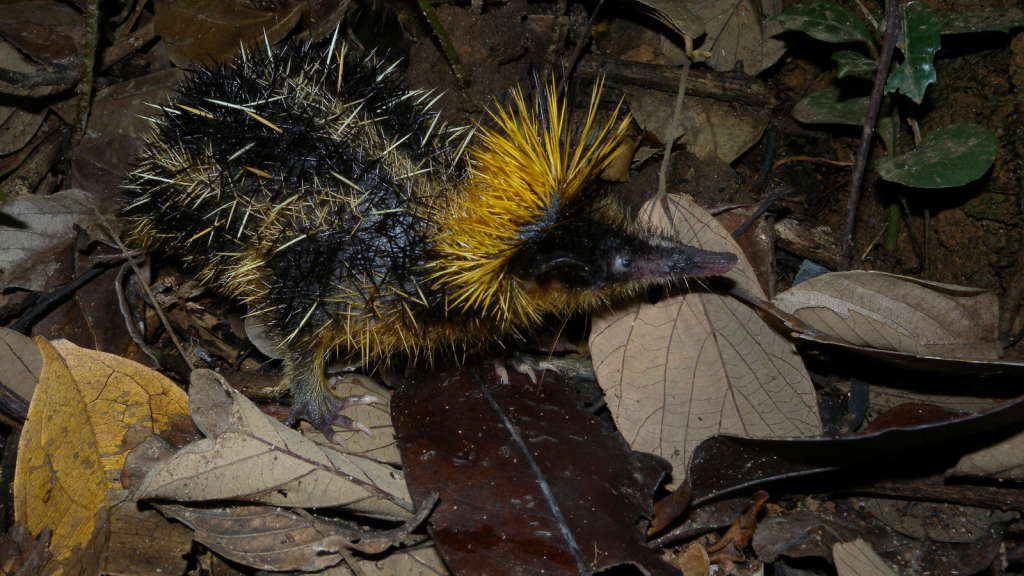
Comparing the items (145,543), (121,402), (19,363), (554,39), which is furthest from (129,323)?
(554,39)

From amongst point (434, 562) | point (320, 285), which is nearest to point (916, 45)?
point (320, 285)

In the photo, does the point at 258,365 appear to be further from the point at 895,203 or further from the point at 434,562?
the point at 895,203

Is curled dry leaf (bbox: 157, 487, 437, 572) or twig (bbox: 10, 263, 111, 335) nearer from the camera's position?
curled dry leaf (bbox: 157, 487, 437, 572)

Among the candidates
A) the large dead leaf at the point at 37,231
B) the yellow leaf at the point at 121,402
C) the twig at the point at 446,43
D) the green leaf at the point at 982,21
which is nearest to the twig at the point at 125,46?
the large dead leaf at the point at 37,231

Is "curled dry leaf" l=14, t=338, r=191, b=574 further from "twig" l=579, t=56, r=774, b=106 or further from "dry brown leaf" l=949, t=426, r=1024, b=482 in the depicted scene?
"dry brown leaf" l=949, t=426, r=1024, b=482

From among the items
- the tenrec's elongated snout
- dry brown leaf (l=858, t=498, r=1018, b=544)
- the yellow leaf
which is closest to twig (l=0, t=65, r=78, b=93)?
the yellow leaf
